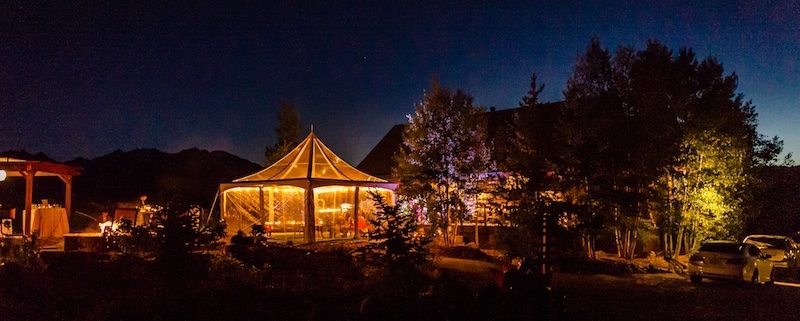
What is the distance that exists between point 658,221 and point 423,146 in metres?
7.45

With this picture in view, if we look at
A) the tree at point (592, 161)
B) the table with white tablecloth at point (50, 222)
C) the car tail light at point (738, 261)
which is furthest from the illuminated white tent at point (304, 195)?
the car tail light at point (738, 261)

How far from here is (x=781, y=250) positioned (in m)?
20.0

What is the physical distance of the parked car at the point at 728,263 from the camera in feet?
49.9

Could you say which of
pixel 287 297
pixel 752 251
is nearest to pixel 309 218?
pixel 287 297

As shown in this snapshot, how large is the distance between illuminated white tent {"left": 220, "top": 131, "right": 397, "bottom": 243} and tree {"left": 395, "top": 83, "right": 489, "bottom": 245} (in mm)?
1741

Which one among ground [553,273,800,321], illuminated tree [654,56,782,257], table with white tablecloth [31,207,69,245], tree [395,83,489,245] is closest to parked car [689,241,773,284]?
ground [553,273,800,321]

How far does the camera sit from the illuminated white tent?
20047 millimetres

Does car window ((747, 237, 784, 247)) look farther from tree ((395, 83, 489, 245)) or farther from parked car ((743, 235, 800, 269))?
tree ((395, 83, 489, 245))

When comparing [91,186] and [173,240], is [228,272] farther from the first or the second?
[91,186]

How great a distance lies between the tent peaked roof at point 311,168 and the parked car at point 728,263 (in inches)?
408

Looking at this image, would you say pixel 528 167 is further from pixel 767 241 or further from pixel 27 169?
pixel 27 169

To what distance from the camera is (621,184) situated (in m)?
16.6

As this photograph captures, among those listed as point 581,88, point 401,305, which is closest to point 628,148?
point 581,88

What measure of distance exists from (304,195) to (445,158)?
4633 mm
